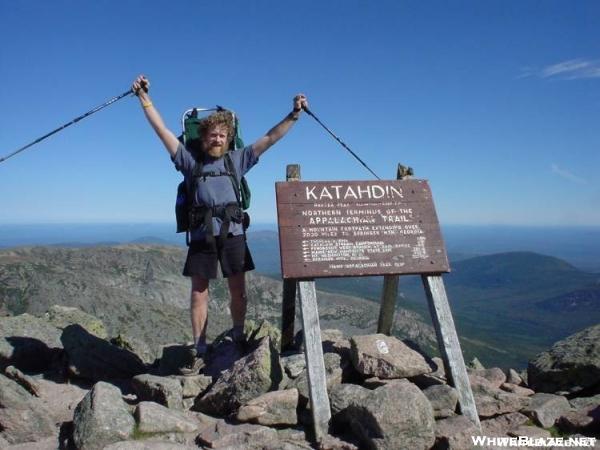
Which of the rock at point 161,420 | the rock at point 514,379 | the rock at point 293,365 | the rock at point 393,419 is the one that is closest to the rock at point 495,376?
the rock at point 514,379

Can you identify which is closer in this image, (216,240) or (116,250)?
(216,240)

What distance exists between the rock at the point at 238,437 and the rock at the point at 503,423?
3.79 meters

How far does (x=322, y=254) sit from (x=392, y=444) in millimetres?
3403

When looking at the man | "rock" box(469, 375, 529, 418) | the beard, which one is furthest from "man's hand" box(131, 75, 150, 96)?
"rock" box(469, 375, 529, 418)

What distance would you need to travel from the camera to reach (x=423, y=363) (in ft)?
29.0

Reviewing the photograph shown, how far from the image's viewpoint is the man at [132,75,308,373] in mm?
8992

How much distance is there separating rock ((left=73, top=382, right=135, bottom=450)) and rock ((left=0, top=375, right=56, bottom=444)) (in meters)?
0.70

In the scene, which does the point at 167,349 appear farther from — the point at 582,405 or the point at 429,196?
the point at 582,405

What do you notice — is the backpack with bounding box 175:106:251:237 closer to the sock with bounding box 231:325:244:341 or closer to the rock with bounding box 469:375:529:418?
the sock with bounding box 231:325:244:341

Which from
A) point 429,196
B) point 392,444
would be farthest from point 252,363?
point 429,196

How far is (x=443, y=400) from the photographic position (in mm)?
7988

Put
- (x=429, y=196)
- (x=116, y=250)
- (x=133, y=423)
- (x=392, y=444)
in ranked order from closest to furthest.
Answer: (x=392, y=444) → (x=133, y=423) → (x=429, y=196) → (x=116, y=250)

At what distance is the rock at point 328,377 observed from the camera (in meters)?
8.41

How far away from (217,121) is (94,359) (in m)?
6.24
